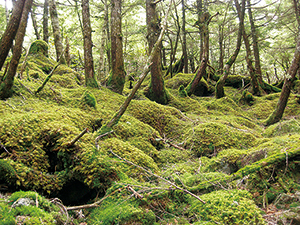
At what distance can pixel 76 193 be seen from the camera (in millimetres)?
2482

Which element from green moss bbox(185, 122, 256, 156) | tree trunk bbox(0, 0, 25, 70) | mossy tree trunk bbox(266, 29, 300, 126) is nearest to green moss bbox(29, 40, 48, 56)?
tree trunk bbox(0, 0, 25, 70)

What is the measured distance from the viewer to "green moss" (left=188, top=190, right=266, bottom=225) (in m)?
1.76

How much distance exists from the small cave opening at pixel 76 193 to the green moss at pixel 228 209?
119 centimetres

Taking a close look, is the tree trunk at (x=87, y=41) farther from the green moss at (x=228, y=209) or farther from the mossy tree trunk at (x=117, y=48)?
the green moss at (x=228, y=209)

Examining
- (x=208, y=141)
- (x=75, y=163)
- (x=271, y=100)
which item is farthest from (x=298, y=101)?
(x=75, y=163)

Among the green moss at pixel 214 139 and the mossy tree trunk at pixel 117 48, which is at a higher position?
the mossy tree trunk at pixel 117 48

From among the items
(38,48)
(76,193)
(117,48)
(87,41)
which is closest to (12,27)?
(87,41)

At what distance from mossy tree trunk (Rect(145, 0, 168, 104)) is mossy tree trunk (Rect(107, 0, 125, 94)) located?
3.31 feet

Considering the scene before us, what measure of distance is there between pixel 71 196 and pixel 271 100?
11.0 metres

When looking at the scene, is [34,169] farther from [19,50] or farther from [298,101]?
[298,101]

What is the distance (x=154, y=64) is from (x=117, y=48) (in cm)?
140

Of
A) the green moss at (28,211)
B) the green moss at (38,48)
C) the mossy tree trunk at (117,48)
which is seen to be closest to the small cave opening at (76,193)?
the green moss at (28,211)

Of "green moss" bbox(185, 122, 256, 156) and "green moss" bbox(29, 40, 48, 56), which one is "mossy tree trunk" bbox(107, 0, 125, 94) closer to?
"green moss" bbox(185, 122, 256, 156)

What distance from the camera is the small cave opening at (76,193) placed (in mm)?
2365
